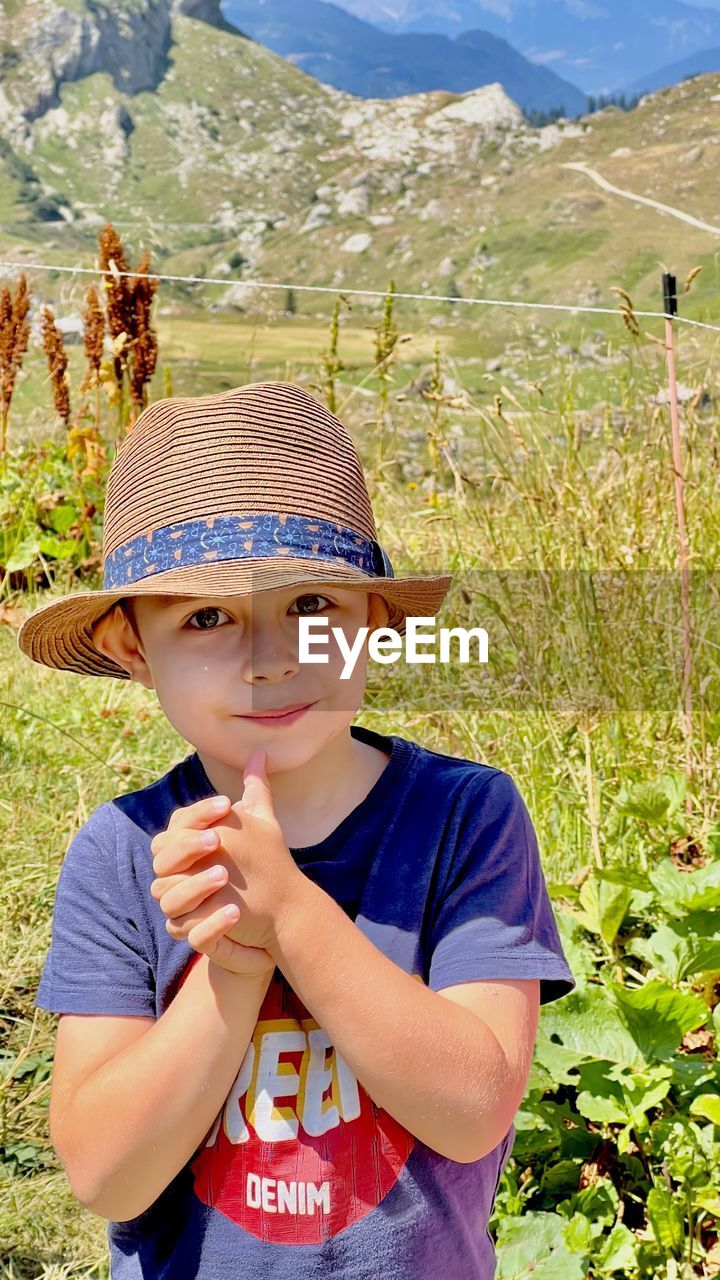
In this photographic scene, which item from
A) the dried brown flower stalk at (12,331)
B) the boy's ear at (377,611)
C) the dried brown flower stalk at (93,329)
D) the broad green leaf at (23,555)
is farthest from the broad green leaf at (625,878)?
the dried brown flower stalk at (12,331)

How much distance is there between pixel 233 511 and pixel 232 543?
0.11 ft

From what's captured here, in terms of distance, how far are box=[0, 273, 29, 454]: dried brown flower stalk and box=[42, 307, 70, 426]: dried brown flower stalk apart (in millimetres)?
76

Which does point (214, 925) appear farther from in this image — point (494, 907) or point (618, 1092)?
point (618, 1092)

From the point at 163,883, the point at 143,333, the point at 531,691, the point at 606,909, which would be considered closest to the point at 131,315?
the point at 143,333

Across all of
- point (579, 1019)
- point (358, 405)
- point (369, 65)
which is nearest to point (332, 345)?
point (358, 405)

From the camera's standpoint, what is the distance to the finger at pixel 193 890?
2.84ft

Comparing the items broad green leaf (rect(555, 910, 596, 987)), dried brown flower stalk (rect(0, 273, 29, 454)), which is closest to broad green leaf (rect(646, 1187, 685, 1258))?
broad green leaf (rect(555, 910, 596, 987))

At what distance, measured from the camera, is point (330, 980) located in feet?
3.01

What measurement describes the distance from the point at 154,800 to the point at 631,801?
45.5 inches

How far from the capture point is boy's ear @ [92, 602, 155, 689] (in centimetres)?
116

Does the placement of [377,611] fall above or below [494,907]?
above

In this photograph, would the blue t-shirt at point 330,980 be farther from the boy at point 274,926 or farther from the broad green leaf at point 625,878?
the broad green leaf at point 625,878

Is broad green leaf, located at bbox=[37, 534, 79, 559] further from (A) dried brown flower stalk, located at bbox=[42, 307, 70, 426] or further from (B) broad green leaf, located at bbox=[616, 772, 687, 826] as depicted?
(B) broad green leaf, located at bbox=[616, 772, 687, 826]

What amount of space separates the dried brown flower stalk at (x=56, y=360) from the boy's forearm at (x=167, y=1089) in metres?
3.30
